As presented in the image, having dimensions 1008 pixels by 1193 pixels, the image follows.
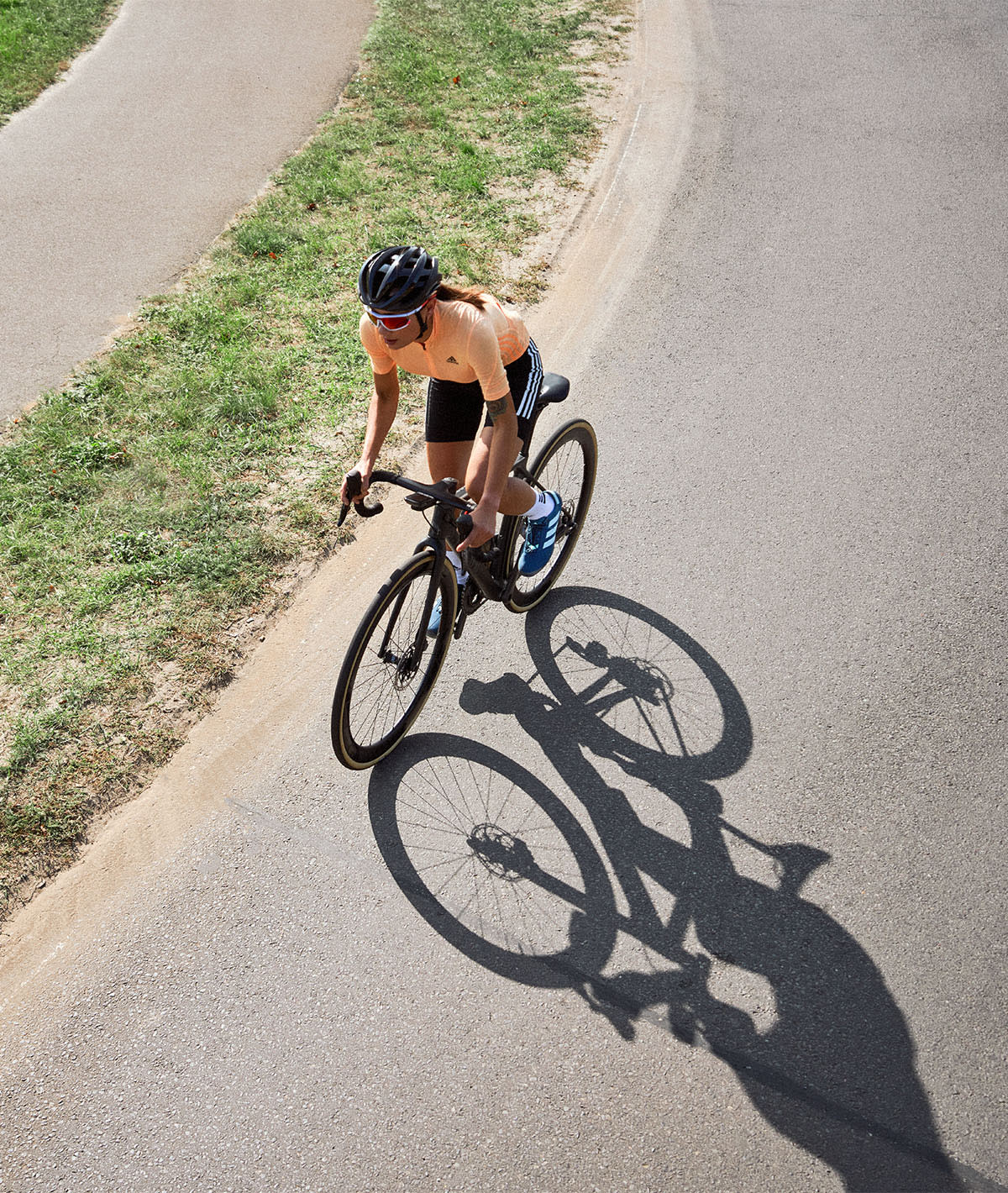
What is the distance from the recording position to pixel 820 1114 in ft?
10.2

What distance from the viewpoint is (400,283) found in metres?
3.31

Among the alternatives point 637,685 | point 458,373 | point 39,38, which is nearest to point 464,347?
point 458,373

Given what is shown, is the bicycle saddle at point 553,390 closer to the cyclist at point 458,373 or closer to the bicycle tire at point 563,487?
the cyclist at point 458,373

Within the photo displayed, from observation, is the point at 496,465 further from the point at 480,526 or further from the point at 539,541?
the point at 539,541

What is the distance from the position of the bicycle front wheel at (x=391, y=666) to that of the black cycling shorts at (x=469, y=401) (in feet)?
2.41

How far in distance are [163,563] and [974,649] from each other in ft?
14.9

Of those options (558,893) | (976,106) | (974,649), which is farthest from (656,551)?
(976,106)

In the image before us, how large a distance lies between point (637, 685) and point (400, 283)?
2.34 metres

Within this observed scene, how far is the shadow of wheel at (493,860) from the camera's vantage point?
3555 millimetres

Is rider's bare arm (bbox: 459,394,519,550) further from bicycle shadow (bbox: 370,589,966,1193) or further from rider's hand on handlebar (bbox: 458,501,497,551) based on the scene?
bicycle shadow (bbox: 370,589,966,1193)

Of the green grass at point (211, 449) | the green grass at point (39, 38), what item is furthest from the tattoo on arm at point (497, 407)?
the green grass at point (39, 38)

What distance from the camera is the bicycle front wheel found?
3682 millimetres

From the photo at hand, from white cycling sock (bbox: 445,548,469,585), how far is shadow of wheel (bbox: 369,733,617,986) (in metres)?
0.78

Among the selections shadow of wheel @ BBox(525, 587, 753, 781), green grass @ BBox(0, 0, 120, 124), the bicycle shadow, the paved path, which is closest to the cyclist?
shadow of wheel @ BBox(525, 587, 753, 781)
